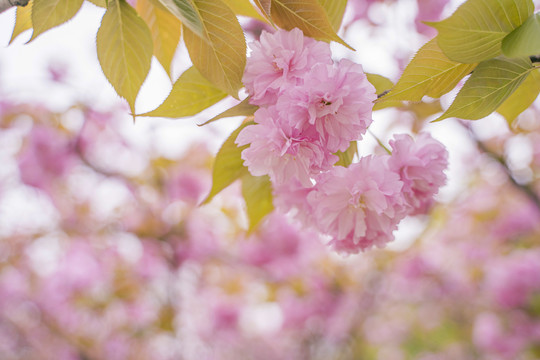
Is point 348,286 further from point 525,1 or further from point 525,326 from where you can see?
point 525,1

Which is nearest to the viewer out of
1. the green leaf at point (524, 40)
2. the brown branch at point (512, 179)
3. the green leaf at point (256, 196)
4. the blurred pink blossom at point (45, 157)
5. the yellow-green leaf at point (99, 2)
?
the green leaf at point (524, 40)

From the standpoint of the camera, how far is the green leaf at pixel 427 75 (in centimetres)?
33

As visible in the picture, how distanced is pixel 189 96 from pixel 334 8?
0.17 metres

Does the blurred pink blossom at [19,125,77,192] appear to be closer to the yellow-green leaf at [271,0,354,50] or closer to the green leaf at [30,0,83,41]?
the green leaf at [30,0,83,41]

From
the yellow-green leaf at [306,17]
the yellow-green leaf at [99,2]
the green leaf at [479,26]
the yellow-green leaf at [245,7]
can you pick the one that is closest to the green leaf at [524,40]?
the green leaf at [479,26]

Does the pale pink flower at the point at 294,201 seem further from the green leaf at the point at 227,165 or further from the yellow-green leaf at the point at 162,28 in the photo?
the yellow-green leaf at the point at 162,28

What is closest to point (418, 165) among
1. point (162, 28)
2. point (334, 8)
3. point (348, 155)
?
point (348, 155)

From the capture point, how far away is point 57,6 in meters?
0.36

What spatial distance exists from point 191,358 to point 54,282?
1240 millimetres

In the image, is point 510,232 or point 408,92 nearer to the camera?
point 408,92

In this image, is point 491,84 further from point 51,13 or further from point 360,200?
point 51,13

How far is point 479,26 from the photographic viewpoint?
0.99 feet

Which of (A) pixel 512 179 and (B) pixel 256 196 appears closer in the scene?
(B) pixel 256 196

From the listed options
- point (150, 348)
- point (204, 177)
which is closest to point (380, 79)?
point (204, 177)
